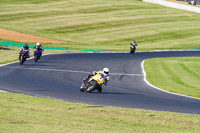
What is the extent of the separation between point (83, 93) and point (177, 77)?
978 centimetres

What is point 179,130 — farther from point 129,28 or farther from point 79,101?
point 129,28

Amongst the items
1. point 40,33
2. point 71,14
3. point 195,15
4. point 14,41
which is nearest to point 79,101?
point 14,41

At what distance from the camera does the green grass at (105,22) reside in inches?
2413

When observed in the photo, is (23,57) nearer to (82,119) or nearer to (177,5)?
(82,119)

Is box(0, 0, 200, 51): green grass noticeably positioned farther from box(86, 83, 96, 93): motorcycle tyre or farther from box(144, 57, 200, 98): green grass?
box(86, 83, 96, 93): motorcycle tyre

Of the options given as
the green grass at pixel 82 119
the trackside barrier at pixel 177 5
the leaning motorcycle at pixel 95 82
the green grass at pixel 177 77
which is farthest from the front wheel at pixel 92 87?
the trackside barrier at pixel 177 5

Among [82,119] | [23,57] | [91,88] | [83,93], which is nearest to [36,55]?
[23,57]

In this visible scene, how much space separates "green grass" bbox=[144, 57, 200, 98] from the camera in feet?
67.6

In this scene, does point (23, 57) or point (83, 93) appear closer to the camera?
point (83, 93)

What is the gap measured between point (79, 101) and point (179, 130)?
18.2ft

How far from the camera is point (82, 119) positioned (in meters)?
10.9

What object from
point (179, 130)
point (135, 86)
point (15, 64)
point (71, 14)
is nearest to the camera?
point (179, 130)

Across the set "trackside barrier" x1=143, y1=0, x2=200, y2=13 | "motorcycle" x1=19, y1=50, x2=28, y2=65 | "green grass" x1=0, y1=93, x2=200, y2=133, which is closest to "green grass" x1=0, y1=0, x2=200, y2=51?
"trackside barrier" x1=143, y1=0, x2=200, y2=13

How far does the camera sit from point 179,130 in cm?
1032
